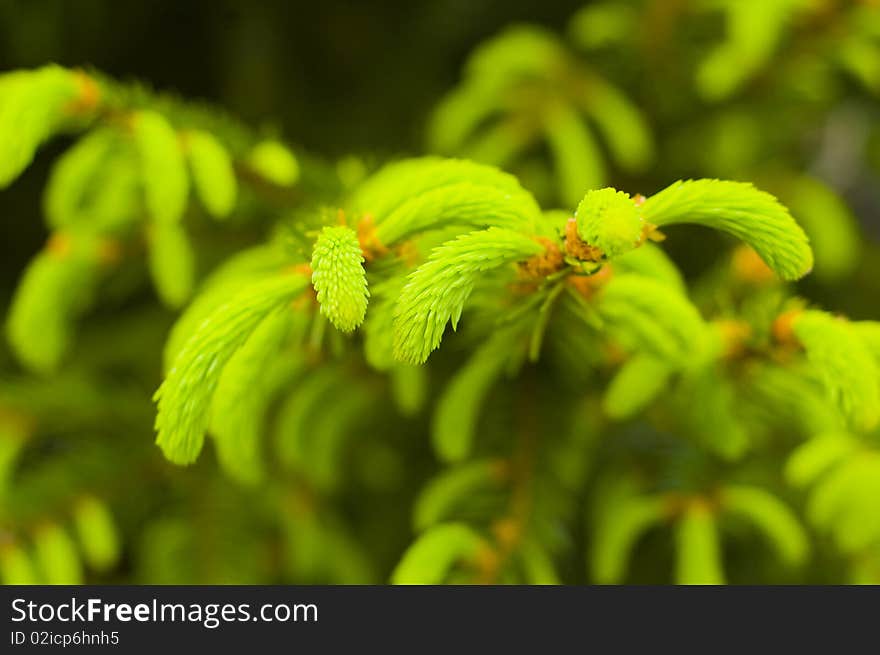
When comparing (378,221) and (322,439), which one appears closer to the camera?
(378,221)

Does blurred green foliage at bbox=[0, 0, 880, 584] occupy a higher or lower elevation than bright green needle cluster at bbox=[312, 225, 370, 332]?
higher

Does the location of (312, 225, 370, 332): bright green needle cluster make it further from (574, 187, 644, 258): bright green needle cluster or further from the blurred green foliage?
(574, 187, 644, 258): bright green needle cluster

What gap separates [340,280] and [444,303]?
72mm

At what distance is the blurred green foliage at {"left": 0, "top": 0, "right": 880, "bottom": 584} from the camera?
64cm

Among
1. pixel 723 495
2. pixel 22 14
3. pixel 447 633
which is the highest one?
pixel 22 14

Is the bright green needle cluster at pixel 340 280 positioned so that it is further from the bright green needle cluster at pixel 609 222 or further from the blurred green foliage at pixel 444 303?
the bright green needle cluster at pixel 609 222

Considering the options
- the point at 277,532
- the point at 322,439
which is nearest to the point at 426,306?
the point at 322,439

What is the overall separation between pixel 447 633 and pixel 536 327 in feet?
1.06

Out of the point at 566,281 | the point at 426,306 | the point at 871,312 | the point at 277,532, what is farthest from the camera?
the point at 871,312

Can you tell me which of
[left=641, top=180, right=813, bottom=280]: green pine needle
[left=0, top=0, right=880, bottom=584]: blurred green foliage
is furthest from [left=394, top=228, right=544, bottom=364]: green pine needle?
[left=641, top=180, right=813, bottom=280]: green pine needle

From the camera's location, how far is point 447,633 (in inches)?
31.2

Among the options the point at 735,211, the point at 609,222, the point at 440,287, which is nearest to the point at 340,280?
the point at 440,287

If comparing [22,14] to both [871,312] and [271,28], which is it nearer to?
[271,28]

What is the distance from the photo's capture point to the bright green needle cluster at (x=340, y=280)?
1.76 ft
